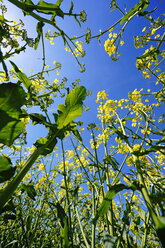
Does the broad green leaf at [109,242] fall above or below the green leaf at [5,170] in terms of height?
below

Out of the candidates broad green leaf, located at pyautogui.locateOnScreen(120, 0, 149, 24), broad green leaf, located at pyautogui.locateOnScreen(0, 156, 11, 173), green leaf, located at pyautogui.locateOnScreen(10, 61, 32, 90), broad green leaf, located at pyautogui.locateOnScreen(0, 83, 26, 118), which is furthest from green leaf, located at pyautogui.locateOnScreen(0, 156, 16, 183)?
broad green leaf, located at pyautogui.locateOnScreen(120, 0, 149, 24)

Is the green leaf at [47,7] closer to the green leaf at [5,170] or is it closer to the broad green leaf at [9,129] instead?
A: the broad green leaf at [9,129]

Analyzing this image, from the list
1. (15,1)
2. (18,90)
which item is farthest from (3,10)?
(18,90)

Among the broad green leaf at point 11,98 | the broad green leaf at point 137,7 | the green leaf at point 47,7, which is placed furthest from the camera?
the broad green leaf at point 137,7

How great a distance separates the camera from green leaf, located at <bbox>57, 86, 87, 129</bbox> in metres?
0.69

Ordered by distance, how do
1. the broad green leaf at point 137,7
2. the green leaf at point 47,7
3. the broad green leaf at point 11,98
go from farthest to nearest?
the broad green leaf at point 137,7
the green leaf at point 47,7
the broad green leaf at point 11,98

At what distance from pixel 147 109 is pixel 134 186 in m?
0.83

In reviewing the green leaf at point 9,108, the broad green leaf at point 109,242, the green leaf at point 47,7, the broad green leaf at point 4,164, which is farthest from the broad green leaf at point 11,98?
the broad green leaf at point 109,242

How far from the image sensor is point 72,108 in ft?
2.29

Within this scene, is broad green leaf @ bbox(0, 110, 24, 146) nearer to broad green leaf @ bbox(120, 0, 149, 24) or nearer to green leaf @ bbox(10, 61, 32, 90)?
green leaf @ bbox(10, 61, 32, 90)

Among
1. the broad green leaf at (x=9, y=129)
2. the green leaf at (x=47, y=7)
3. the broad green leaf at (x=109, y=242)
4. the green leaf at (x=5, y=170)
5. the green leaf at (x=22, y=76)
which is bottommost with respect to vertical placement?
the broad green leaf at (x=109, y=242)

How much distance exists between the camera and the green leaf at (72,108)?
0.69 meters

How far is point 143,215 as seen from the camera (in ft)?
3.51

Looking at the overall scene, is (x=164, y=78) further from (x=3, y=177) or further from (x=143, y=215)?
(x=3, y=177)
